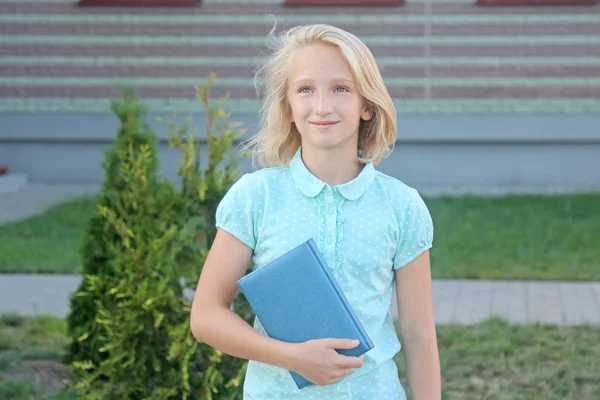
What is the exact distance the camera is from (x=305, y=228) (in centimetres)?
219

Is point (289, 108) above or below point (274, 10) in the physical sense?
above

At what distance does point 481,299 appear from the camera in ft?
23.9

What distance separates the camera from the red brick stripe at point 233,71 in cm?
1307

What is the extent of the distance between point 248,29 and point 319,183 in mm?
11377

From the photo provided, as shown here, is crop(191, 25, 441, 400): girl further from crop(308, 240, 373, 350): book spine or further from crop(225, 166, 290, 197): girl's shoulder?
crop(308, 240, 373, 350): book spine

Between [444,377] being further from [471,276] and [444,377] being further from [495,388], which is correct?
[471,276]

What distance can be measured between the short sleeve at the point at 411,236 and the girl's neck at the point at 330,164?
0.15 meters

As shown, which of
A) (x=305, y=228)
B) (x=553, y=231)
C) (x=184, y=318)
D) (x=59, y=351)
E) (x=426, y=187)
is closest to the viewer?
(x=305, y=228)

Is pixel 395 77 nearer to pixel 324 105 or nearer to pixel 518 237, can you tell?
pixel 518 237

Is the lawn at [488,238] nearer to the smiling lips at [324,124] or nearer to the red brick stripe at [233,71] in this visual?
the red brick stripe at [233,71]

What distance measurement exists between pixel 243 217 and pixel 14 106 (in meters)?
12.0

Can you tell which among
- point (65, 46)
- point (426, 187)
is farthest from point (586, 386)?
point (65, 46)

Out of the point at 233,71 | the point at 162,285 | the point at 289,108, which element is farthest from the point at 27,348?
the point at 233,71

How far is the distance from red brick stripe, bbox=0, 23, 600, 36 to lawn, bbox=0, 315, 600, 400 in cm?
725
